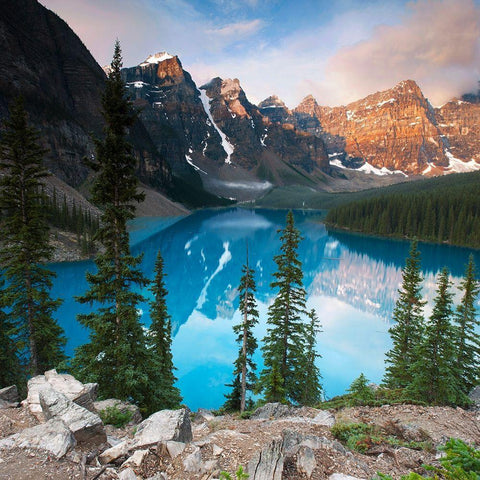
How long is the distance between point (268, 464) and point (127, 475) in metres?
2.49

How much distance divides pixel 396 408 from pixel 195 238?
89.7m

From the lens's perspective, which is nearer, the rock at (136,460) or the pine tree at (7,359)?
the rock at (136,460)

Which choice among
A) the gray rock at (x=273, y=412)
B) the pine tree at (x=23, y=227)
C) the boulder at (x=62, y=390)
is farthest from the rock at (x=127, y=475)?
the pine tree at (x=23, y=227)

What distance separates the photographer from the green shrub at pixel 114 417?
8.69m

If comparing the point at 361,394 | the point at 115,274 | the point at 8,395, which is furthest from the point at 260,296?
the point at 8,395

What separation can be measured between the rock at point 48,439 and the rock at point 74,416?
27 centimetres

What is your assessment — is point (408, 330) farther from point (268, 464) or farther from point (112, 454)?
point (112, 454)

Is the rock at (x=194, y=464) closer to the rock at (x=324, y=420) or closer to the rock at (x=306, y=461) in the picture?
the rock at (x=306, y=461)

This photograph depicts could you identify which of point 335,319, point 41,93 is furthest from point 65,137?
point 335,319

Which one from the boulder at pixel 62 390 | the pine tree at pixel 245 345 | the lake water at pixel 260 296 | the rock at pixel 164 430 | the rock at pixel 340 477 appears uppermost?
the rock at pixel 340 477

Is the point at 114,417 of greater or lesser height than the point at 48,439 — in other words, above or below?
below

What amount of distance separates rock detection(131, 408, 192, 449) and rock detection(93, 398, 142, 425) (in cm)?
255

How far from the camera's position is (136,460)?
541 centimetres

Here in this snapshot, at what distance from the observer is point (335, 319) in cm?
3541
